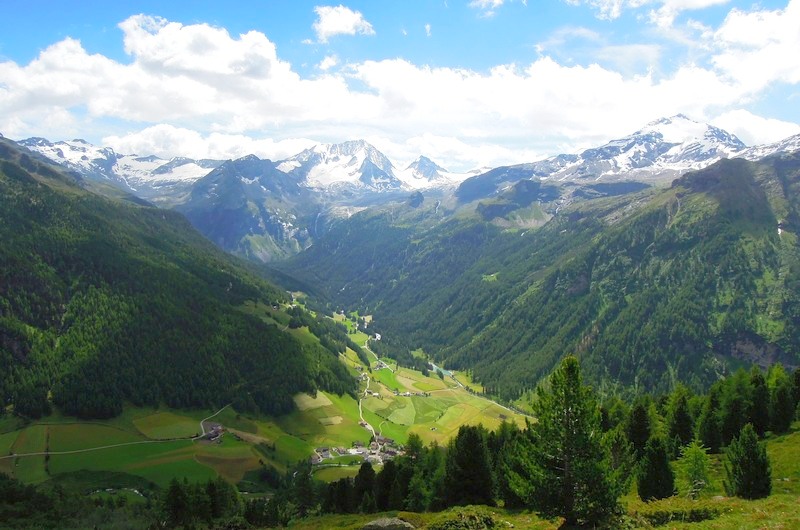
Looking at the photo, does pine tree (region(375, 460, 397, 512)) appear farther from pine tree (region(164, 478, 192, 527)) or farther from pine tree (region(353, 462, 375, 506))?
pine tree (region(164, 478, 192, 527))

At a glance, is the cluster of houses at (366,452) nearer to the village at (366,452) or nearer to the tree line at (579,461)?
the village at (366,452)

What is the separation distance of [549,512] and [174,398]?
18348cm

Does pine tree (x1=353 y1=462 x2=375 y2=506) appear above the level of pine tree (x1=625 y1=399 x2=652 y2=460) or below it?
below

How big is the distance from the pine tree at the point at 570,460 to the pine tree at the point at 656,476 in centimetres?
2774

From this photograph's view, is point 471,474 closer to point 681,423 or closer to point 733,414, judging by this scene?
point 681,423

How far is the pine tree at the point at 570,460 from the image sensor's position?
110ft

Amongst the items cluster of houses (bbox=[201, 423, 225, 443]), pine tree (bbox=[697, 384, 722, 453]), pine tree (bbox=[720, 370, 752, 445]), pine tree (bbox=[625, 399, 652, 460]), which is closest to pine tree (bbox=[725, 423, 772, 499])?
pine tree (bbox=[625, 399, 652, 460])

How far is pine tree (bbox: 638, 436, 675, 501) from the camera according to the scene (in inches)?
2256

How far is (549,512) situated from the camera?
3475 centimetres

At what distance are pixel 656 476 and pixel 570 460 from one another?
31.3 metres

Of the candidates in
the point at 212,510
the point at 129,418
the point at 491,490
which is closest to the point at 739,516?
the point at 491,490

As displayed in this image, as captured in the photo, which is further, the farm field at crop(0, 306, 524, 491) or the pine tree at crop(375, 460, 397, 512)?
the farm field at crop(0, 306, 524, 491)

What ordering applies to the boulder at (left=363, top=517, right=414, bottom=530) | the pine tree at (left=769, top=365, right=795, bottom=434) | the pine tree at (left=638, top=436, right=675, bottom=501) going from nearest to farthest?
the boulder at (left=363, top=517, right=414, bottom=530)
the pine tree at (left=638, top=436, right=675, bottom=501)
the pine tree at (left=769, top=365, right=795, bottom=434)

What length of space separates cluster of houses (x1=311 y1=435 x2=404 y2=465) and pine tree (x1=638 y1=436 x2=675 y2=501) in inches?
4774
